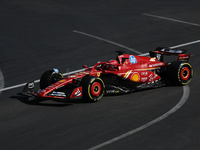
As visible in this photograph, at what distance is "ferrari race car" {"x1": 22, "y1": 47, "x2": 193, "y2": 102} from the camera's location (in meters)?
12.5

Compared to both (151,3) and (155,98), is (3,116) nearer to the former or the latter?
(155,98)

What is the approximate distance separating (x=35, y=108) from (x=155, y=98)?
4.11m

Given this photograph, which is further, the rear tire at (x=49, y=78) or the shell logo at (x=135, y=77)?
the rear tire at (x=49, y=78)

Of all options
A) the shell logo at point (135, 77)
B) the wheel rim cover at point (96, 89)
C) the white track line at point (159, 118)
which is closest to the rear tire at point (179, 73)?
the white track line at point (159, 118)

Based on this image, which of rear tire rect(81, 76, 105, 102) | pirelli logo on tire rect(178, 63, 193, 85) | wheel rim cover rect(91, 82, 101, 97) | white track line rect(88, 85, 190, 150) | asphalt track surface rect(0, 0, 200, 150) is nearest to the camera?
white track line rect(88, 85, 190, 150)

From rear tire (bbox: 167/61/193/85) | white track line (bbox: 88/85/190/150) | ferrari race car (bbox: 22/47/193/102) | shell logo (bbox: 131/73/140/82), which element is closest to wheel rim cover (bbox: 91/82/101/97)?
ferrari race car (bbox: 22/47/193/102)

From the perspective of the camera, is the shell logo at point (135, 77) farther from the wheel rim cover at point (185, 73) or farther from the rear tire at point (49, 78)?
the rear tire at point (49, 78)

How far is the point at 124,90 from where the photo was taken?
526 inches

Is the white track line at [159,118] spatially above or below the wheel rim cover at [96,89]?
below

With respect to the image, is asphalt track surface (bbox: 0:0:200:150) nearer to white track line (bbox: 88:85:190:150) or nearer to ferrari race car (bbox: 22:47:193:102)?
white track line (bbox: 88:85:190:150)

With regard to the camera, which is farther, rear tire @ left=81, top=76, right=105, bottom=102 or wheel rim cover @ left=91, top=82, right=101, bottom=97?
wheel rim cover @ left=91, top=82, right=101, bottom=97

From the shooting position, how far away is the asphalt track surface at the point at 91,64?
10031mm

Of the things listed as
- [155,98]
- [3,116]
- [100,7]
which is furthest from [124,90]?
[100,7]

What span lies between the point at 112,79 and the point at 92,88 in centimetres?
129
